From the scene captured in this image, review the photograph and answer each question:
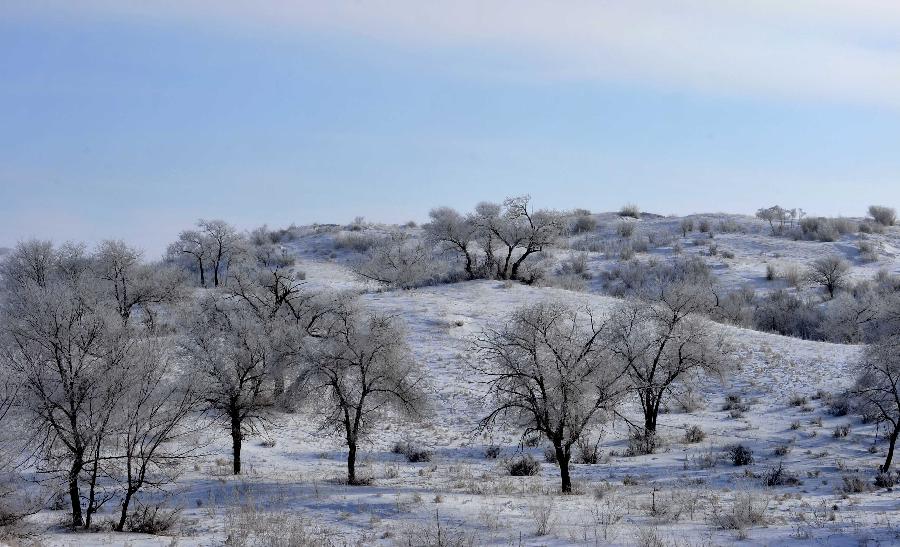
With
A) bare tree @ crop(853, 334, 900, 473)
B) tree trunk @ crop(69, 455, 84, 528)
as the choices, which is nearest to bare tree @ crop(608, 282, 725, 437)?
bare tree @ crop(853, 334, 900, 473)

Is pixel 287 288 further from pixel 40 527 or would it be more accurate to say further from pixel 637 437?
pixel 40 527

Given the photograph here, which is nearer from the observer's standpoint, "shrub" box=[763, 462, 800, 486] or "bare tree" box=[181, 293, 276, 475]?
"shrub" box=[763, 462, 800, 486]

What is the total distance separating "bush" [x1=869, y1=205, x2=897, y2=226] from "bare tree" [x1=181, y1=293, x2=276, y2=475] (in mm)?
70919

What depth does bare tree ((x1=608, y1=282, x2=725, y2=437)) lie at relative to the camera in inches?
1083

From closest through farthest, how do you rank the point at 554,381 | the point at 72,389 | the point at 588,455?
the point at 72,389 < the point at 554,381 < the point at 588,455

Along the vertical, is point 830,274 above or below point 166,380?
above

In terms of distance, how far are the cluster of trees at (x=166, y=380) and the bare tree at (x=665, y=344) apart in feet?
30.8

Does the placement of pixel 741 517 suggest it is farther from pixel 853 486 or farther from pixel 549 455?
pixel 549 455

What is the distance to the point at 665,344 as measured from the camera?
28.1m

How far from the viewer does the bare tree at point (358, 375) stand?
808 inches

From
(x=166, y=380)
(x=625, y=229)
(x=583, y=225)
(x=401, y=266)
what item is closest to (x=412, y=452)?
(x=166, y=380)

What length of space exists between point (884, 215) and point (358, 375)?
72.3m

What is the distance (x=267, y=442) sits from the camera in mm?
26797

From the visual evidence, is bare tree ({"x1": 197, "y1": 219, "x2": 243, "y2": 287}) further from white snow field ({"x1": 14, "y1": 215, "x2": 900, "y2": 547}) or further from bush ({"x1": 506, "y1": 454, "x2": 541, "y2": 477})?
Result: bush ({"x1": 506, "y1": 454, "x2": 541, "y2": 477})
